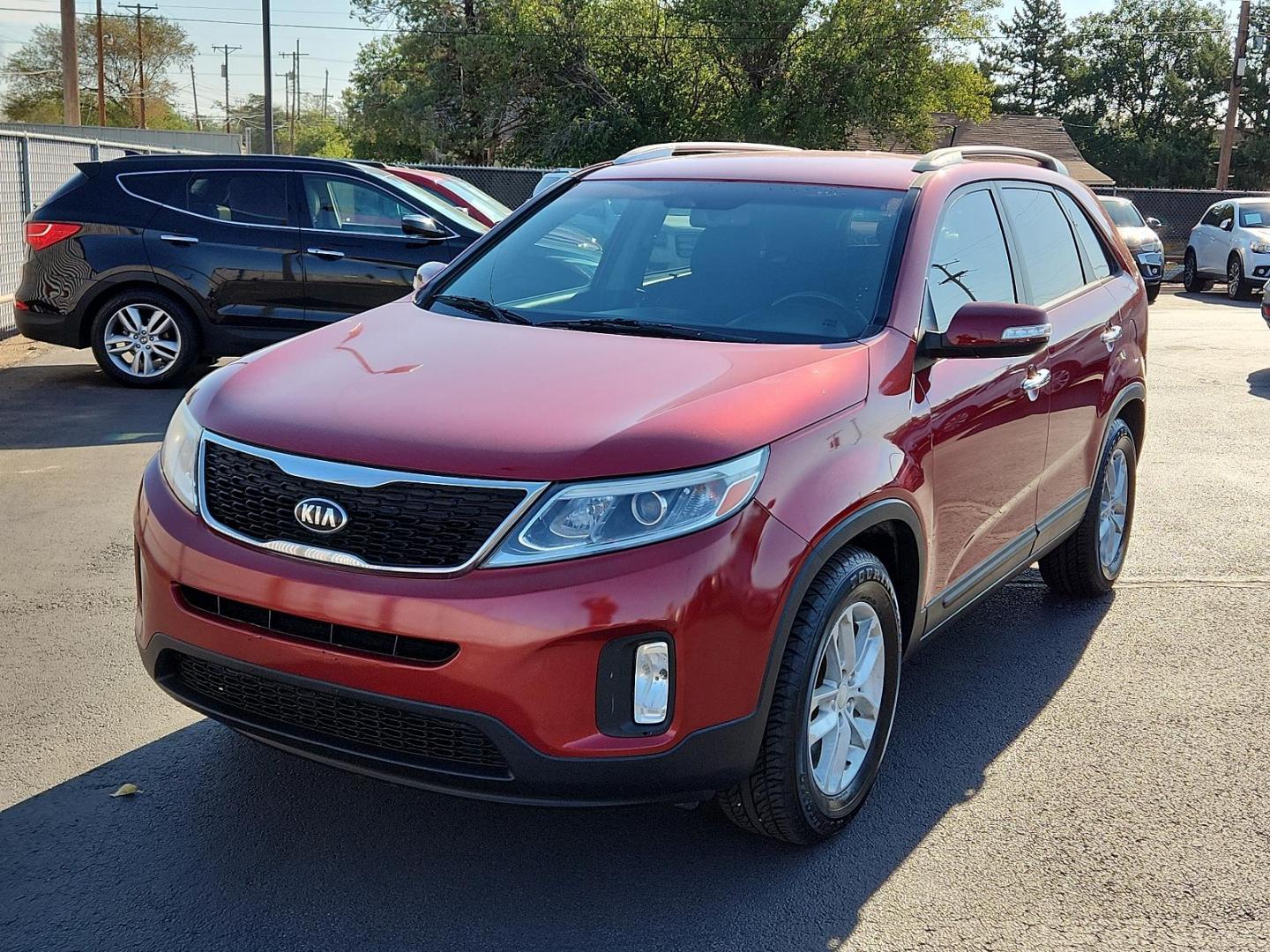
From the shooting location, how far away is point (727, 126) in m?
40.5

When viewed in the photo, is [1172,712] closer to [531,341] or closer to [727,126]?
[531,341]

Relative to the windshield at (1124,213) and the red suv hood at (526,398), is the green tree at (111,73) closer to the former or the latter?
the windshield at (1124,213)

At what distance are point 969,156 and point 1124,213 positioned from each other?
2040cm

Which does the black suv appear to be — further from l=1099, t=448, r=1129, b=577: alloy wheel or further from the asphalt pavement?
l=1099, t=448, r=1129, b=577: alloy wheel

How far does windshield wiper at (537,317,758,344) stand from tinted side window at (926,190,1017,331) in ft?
2.17

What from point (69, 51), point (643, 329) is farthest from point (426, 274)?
point (69, 51)

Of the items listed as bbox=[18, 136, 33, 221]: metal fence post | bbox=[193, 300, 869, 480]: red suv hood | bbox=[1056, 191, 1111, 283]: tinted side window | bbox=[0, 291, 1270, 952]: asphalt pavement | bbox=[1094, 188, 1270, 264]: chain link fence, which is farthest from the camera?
bbox=[1094, 188, 1270, 264]: chain link fence

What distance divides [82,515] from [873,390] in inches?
175

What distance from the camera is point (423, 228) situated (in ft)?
32.0

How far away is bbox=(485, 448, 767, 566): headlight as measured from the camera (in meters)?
2.94

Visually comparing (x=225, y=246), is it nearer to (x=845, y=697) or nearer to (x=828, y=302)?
(x=828, y=302)

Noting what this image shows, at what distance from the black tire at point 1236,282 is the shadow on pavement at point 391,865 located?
22.0 metres

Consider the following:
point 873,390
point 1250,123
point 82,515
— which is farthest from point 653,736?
point 1250,123

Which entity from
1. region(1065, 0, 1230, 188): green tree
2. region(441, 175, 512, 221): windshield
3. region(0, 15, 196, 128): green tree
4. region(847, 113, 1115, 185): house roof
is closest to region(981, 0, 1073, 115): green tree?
region(1065, 0, 1230, 188): green tree
